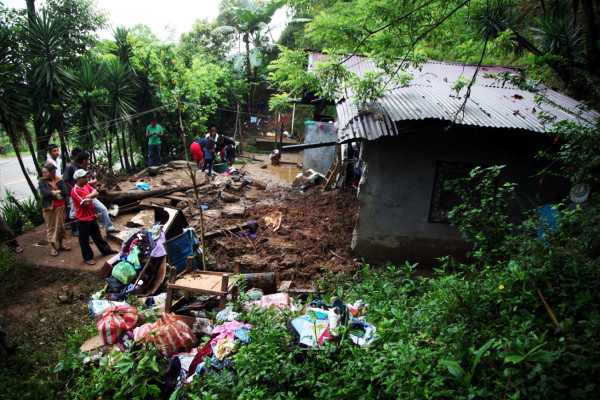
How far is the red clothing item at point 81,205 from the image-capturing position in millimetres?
5906

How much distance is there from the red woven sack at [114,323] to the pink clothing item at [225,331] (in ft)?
3.88

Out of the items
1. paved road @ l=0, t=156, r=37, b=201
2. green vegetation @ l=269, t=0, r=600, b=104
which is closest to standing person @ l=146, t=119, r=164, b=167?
paved road @ l=0, t=156, r=37, b=201

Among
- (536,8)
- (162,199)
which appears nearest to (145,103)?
(162,199)

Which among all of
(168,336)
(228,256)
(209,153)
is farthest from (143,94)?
(168,336)

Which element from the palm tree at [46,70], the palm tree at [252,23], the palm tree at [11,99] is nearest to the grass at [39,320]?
the palm tree at [11,99]

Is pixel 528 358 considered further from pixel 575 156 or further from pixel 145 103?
pixel 145 103

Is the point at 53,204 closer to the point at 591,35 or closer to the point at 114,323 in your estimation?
the point at 114,323

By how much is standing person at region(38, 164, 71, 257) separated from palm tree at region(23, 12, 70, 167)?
328 cm

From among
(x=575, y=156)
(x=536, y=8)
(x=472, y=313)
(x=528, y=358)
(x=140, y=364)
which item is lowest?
(x=140, y=364)

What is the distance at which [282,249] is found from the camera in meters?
6.96

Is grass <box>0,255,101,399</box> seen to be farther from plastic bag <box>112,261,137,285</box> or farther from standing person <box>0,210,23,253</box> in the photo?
plastic bag <box>112,261,137,285</box>

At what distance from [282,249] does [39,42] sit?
328 inches

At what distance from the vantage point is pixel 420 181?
6719 millimetres

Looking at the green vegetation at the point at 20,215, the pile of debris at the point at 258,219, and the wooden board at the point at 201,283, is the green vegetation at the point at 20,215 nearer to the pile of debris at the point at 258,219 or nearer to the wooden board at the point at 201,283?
the pile of debris at the point at 258,219
